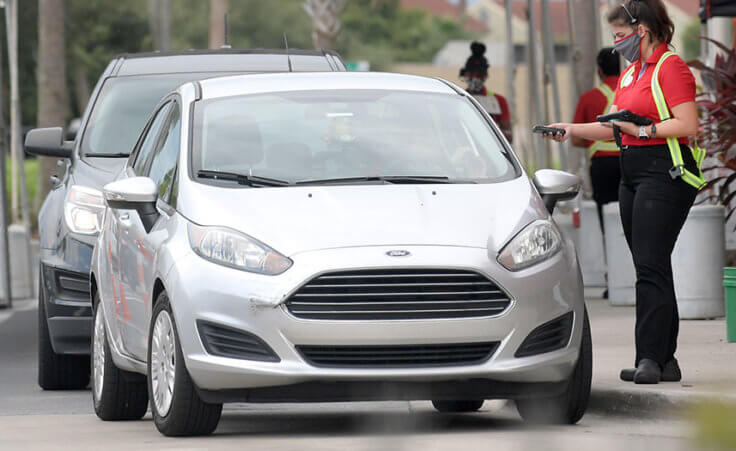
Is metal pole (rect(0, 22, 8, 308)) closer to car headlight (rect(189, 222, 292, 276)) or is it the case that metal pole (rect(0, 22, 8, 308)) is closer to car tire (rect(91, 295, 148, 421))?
car tire (rect(91, 295, 148, 421))

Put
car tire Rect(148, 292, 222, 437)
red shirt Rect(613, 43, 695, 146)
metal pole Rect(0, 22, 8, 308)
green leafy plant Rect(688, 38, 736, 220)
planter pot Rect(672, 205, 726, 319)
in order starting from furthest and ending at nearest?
metal pole Rect(0, 22, 8, 308), green leafy plant Rect(688, 38, 736, 220), planter pot Rect(672, 205, 726, 319), red shirt Rect(613, 43, 695, 146), car tire Rect(148, 292, 222, 437)

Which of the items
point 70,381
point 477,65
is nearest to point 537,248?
point 70,381

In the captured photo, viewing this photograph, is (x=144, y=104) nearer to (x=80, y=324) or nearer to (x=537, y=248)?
(x=80, y=324)

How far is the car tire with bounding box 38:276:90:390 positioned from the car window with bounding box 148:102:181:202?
6.50 ft

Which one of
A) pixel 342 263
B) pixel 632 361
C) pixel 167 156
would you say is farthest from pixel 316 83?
pixel 632 361

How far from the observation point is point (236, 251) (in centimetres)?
571

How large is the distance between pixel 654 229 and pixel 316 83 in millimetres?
1741

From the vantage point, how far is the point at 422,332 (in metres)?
5.61

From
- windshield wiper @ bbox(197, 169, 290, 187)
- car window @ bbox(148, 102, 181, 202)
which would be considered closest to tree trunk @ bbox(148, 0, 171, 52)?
car window @ bbox(148, 102, 181, 202)

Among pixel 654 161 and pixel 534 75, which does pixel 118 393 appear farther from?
pixel 534 75

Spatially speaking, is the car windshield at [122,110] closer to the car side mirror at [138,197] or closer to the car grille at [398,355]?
the car side mirror at [138,197]

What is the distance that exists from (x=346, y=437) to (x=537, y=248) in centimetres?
105

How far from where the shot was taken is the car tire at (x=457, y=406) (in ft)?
24.2

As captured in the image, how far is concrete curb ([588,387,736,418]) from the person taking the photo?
673 cm
